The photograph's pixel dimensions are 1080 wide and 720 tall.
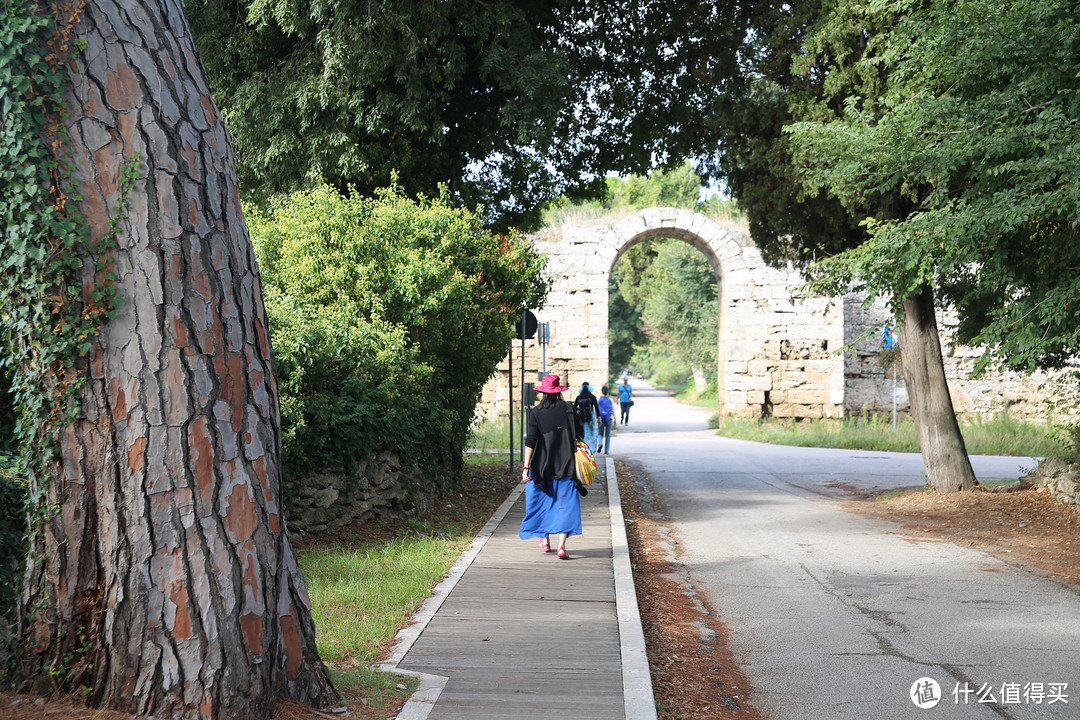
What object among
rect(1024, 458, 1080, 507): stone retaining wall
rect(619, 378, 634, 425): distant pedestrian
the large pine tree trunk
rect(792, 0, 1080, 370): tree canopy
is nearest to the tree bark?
rect(1024, 458, 1080, 507): stone retaining wall

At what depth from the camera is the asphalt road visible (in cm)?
466

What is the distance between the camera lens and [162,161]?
140 inches

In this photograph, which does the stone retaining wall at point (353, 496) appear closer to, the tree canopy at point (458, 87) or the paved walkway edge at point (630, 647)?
the paved walkway edge at point (630, 647)

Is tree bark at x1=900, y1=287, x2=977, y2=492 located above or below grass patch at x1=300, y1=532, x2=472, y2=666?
above

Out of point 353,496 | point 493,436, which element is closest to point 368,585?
point 353,496

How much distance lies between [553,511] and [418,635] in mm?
2804

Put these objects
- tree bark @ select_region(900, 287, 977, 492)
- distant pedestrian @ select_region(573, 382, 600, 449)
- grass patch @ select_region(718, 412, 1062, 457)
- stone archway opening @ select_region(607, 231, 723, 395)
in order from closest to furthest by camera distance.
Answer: tree bark @ select_region(900, 287, 977, 492) < distant pedestrian @ select_region(573, 382, 600, 449) < grass patch @ select_region(718, 412, 1062, 457) < stone archway opening @ select_region(607, 231, 723, 395)

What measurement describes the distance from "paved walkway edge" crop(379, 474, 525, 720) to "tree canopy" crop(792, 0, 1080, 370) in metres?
5.62

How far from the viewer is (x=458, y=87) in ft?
43.6

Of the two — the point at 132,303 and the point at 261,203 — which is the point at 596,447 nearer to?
the point at 261,203

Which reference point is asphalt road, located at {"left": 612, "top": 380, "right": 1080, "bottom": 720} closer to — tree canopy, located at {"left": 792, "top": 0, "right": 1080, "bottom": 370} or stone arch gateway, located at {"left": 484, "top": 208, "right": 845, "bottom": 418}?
tree canopy, located at {"left": 792, "top": 0, "right": 1080, "bottom": 370}

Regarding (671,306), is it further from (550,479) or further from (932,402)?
(550,479)

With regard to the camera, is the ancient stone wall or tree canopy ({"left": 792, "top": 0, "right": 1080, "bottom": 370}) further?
the ancient stone wall

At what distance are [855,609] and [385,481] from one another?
4.98 meters
